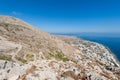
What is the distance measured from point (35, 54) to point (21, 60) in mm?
13645

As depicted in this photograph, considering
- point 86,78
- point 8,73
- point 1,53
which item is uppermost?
point 1,53

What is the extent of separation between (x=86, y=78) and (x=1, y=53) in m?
41.2

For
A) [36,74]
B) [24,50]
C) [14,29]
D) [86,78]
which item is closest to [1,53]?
[24,50]

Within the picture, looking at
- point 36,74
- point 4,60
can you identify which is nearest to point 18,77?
point 36,74

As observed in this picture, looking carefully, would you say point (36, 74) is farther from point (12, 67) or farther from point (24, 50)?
point (24, 50)

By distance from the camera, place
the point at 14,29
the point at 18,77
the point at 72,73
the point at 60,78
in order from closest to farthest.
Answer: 1. the point at 18,77
2. the point at 60,78
3. the point at 72,73
4. the point at 14,29

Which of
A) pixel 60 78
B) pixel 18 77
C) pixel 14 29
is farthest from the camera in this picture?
pixel 14 29

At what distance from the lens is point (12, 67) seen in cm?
5941

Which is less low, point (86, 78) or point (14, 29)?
point (14, 29)

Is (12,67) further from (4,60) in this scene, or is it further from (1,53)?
(1,53)

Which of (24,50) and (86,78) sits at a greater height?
(24,50)

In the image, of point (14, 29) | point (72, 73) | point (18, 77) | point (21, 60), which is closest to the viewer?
point (18, 77)

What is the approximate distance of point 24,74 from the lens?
184 ft

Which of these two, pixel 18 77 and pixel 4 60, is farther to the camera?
pixel 4 60
